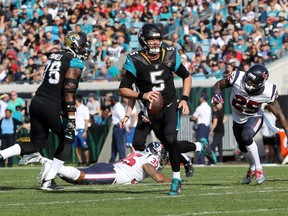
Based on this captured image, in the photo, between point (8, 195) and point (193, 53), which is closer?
point (8, 195)

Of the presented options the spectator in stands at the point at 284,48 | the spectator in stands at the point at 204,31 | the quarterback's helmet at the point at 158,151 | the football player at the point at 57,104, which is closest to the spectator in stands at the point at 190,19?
the spectator in stands at the point at 204,31

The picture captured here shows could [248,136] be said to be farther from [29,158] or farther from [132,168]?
[29,158]

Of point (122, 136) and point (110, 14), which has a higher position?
point (110, 14)

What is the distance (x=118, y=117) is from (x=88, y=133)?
1973 mm

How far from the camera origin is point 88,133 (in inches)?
904

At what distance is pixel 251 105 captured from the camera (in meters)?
12.8

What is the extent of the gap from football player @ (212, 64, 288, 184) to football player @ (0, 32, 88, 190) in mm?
1850

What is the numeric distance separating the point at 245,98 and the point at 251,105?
0.13 m

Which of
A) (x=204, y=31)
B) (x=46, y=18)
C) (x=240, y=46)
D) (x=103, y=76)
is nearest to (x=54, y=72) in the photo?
(x=103, y=76)

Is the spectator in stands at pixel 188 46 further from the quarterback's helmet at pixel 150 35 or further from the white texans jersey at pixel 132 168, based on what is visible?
the quarterback's helmet at pixel 150 35

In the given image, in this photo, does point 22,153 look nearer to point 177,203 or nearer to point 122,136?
point 177,203

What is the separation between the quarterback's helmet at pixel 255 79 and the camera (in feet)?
40.4

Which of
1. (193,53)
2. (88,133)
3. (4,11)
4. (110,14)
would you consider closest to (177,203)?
(88,133)

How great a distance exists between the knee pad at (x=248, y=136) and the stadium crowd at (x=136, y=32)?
31.6 ft
